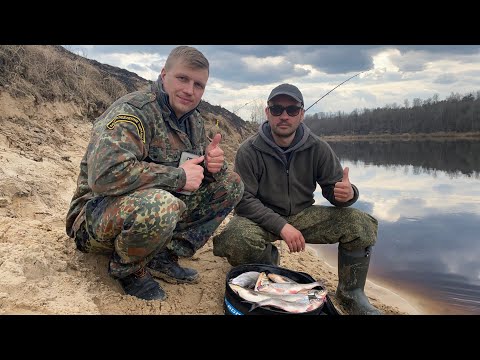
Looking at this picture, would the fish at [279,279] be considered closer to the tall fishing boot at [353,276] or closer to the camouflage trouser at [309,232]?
the camouflage trouser at [309,232]

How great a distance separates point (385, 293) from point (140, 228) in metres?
3.97

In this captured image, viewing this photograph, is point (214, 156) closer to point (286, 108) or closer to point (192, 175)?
point (192, 175)

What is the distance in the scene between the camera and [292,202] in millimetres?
4246

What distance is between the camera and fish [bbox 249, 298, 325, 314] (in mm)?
2777

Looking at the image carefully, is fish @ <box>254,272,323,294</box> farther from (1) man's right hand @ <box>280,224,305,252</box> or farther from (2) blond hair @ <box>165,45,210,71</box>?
(2) blond hair @ <box>165,45,210,71</box>

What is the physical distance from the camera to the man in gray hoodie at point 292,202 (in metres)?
3.89

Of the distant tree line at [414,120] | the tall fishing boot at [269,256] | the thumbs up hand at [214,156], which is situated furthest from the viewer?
the distant tree line at [414,120]

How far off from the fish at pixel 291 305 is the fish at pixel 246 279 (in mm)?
407

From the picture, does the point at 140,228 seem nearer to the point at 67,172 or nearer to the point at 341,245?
the point at 341,245

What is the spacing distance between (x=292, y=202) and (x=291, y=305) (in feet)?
5.14

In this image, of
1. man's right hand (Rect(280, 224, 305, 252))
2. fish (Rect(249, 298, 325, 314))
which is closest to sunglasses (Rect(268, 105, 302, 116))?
man's right hand (Rect(280, 224, 305, 252))

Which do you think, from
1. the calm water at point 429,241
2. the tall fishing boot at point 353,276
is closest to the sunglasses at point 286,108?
the tall fishing boot at point 353,276

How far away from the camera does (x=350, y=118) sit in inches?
3469
